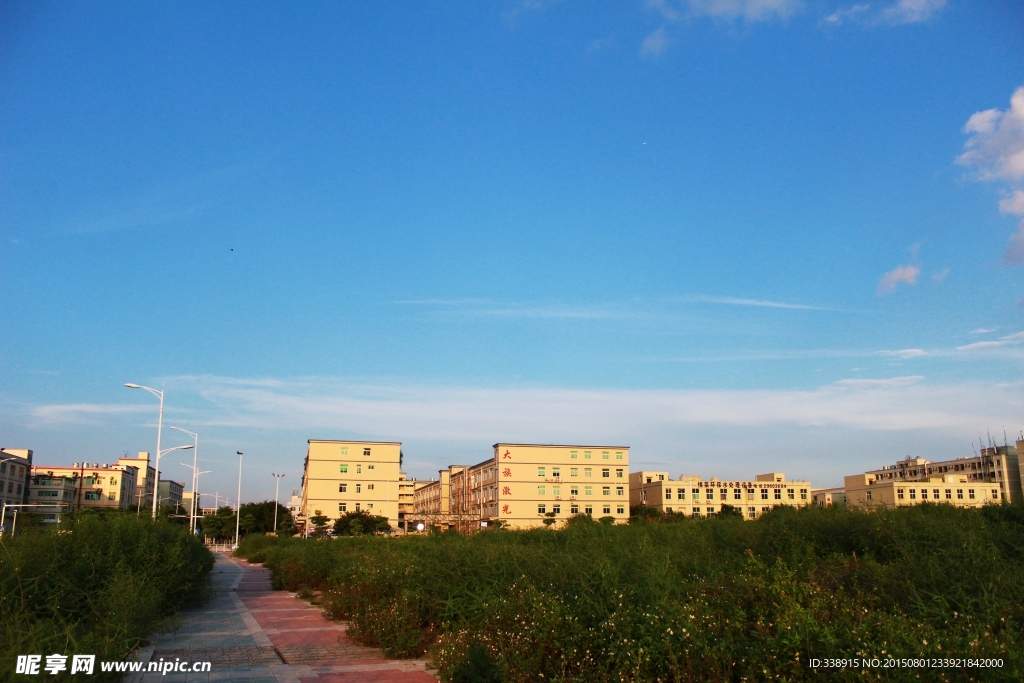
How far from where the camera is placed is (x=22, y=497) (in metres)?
78.2

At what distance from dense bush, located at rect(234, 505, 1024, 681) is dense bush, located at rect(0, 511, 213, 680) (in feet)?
11.7

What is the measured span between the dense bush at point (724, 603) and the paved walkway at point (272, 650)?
521mm

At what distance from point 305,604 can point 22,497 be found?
244 feet

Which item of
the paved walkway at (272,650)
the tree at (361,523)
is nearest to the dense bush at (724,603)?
the paved walkway at (272,650)

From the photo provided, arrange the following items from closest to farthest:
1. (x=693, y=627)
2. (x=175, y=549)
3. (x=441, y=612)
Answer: (x=693, y=627)
(x=441, y=612)
(x=175, y=549)

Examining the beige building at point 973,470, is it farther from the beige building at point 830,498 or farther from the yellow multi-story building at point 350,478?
the yellow multi-story building at point 350,478

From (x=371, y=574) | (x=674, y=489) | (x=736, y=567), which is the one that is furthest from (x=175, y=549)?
(x=674, y=489)

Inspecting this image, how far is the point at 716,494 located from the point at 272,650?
3014 inches

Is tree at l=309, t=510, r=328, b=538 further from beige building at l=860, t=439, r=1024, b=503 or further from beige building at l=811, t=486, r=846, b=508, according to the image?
beige building at l=860, t=439, r=1024, b=503

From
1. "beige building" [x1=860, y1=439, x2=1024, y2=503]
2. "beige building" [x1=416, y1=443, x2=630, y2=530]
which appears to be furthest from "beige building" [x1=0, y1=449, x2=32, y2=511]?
"beige building" [x1=860, y1=439, x2=1024, y2=503]

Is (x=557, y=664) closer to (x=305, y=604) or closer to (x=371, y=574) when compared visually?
(x=371, y=574)

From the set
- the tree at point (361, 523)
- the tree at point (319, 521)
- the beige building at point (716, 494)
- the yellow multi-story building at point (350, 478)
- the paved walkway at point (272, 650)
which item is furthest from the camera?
the beige building at point (716, 494)

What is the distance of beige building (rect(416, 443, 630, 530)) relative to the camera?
72062 millimetres

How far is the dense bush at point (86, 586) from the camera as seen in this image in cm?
605
